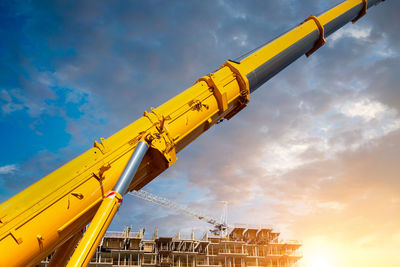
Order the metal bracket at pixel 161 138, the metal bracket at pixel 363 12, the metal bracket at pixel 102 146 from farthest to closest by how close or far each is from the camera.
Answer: the metal bracket at pixel 363 12, the metal bracket at pixel 161 138, the metal bracket at pixel 102 146

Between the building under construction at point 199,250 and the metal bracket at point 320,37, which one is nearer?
the metal bracket at point 320,37

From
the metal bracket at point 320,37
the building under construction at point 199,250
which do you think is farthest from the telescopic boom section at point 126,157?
the building under construction at point 199,250

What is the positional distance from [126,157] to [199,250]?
68650mm

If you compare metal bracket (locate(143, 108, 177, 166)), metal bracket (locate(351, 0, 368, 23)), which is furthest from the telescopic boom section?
metal bracket (locate(351, 0, 368, 23))

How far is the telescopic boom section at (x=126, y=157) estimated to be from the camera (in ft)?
25.2

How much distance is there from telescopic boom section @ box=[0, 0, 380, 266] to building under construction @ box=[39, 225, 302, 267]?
59.7 metres

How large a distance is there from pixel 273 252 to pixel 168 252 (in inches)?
1046

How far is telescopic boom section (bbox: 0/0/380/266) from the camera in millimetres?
7695

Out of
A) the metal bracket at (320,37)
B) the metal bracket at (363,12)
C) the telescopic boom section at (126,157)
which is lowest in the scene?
the telescopic boom section at (126,157)

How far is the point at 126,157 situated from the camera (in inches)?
376

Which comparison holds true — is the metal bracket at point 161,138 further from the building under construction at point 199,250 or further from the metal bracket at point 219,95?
the building under construction at point 199,250

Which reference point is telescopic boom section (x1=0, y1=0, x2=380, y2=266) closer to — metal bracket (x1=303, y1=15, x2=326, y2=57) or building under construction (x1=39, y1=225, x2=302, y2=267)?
metal bracket (x1=303, y1=15, x2=326, y2=57)

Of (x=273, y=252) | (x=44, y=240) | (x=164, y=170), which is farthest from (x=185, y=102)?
(x=273, y=252)

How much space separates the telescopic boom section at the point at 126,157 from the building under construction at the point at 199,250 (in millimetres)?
59706
